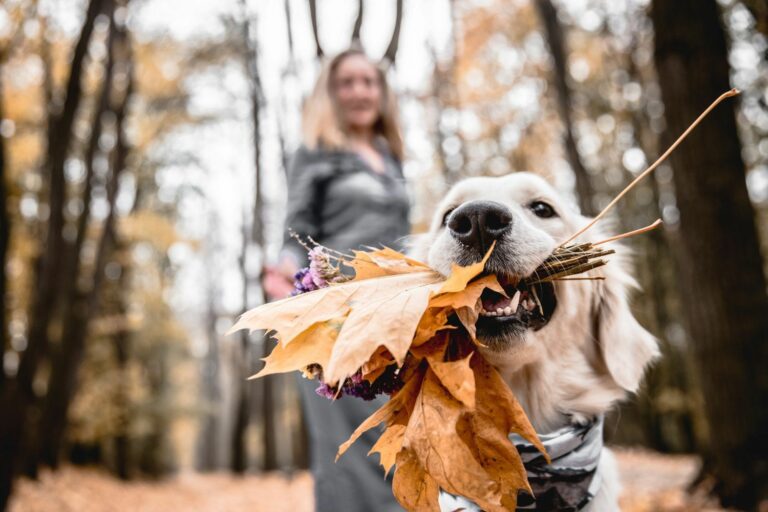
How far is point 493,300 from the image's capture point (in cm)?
169

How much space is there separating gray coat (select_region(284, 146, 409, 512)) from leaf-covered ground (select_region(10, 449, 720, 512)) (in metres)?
3.43

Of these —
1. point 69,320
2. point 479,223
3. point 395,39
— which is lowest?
point 479,223

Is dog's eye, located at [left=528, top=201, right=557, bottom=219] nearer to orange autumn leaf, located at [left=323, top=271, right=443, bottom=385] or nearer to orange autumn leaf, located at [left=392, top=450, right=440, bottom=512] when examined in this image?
orange autumn leaf, located at [left=323, top=271, right=443, bottom=385]

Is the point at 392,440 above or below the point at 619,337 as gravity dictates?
below

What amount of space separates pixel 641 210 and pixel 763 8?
1382 cm

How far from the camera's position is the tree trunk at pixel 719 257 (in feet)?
14.5

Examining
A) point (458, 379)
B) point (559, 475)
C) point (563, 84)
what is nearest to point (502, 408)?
point (458, 379)

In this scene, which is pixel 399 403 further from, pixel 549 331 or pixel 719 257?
pixel 719 257

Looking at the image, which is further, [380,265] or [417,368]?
[380,265]

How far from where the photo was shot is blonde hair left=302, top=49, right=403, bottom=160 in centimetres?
297

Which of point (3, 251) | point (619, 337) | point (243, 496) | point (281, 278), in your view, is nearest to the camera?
point (619, 337)

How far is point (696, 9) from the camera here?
4676mm

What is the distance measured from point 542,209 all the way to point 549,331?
0.47 meters

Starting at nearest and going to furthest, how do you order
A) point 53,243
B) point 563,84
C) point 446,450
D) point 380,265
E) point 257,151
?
point 446,450, point 380,265, point 53,243, point 563,84, point 257,151
